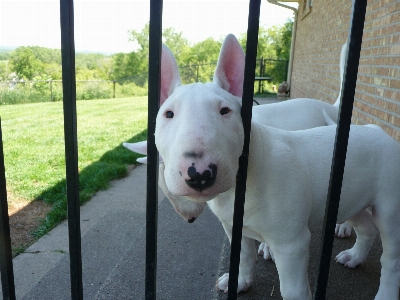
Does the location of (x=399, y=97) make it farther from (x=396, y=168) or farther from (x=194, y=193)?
(x=194, y=193)

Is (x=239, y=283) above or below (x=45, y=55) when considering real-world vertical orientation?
below

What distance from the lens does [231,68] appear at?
4.76ft

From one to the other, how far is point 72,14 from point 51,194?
403 centimetres

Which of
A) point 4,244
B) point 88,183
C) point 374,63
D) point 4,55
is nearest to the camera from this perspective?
point 4,244

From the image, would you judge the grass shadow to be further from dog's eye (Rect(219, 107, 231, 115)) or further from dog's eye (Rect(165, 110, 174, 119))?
dog's eye (Rect(219, 107, 231, 115))

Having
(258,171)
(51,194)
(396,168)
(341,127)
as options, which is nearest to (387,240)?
(396,168)

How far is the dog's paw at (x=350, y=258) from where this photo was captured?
2.48 meters

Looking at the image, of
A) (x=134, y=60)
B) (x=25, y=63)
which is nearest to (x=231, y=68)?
(x=25, y=63)

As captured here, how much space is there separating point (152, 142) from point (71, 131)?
0.87 ft

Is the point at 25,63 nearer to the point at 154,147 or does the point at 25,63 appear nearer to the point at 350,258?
the point at 350,258

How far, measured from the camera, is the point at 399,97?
324 cm

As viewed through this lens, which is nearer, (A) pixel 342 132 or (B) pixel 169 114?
(A) pixel 342 132

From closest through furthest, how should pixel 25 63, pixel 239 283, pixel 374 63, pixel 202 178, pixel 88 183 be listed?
1. pixel 202 178
2. pixel 239 283
3. pixel 374 63
4. pixel 88 183
5. pixel 25 63

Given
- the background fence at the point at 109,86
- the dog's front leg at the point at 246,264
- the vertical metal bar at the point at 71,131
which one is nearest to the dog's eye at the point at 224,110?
the vertical metal bar at the point at 71,131
